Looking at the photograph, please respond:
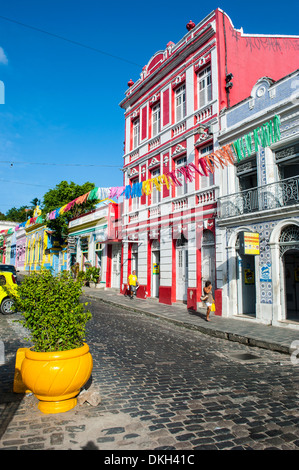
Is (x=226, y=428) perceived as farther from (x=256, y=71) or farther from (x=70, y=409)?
(x=256, y=71)

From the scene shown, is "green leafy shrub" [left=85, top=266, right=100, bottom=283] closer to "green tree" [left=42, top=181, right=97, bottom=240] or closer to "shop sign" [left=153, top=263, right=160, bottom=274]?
"shop sign" [left=153, top=263, right=160, bottom=274]

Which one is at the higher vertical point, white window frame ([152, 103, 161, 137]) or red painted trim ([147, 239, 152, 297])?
white window frame ([152, 103, 161, 137])

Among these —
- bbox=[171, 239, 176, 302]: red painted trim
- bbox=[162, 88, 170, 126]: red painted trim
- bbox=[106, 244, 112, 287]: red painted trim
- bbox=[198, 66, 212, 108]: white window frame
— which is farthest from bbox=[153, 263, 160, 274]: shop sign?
bbox=[198, 66, 212, 108]: white window frame

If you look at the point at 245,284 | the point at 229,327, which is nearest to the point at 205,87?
the point at 245,284

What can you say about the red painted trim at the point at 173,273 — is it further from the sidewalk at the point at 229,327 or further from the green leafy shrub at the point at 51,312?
the green leafy shrub at the point at 51,312

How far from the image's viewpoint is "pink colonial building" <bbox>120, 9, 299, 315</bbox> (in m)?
14.0

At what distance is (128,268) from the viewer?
19.8 m

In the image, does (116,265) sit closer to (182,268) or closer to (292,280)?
(182,268)

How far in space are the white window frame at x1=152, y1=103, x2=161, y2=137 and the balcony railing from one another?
293 inches

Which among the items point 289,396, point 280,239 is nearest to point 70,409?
point 289,396

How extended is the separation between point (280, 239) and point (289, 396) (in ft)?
22.7

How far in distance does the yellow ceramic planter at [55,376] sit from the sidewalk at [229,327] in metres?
5.57

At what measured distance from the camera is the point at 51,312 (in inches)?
A: 168

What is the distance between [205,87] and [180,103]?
80.2 inches
